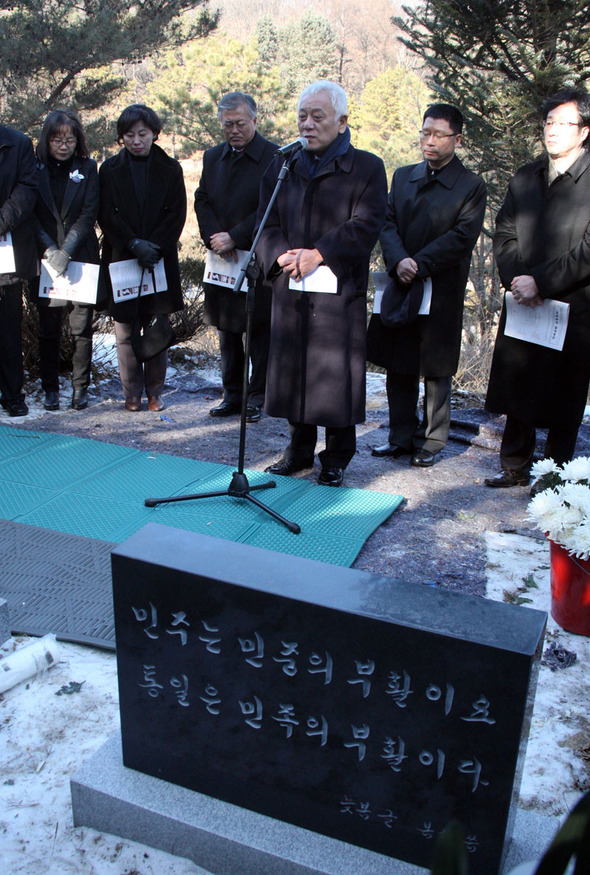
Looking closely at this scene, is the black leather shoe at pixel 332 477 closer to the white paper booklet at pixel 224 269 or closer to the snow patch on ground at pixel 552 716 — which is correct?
the snow patch on ground at pixel 552 716

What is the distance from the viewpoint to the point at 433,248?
3990 mm

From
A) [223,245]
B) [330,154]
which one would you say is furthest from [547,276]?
[223,245]

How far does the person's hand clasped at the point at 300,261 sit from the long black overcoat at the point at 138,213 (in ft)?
5.23

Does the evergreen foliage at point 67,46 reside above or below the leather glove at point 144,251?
above

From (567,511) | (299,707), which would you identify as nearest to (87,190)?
(567,511)

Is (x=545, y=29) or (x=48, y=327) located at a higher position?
(x=545, y=29)

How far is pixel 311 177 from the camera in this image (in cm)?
356

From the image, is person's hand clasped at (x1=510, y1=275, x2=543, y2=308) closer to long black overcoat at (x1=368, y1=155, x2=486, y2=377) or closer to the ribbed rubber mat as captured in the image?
long black overcoat at (x1=368, y1=155, x2=486, y2=377)

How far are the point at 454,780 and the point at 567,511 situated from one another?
1.30 metres

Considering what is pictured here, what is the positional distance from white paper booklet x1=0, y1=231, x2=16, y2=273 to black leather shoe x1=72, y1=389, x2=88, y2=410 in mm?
994

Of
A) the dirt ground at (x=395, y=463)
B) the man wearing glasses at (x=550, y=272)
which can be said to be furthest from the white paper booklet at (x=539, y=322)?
the dirt ground at (x=395, y=463)

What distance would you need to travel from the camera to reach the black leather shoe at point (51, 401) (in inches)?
201

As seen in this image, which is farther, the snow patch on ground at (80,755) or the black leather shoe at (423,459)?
the black leather shoe at (423,459)

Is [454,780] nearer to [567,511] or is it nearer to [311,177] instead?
[567,511]
